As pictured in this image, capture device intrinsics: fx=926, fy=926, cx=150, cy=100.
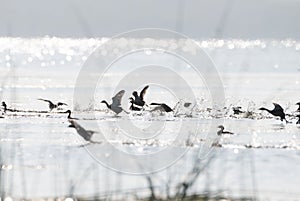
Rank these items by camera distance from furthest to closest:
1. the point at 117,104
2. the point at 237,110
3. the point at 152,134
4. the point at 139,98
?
1. the point at 139,98
2. the point at 237,110
3. the point at 117,104
4. the point at 152,134

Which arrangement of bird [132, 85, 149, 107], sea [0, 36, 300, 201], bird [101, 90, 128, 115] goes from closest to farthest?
sea [0, 36, 300, 201], bird [101, 90, 128, 115], bird [132, 85, 149, 107]

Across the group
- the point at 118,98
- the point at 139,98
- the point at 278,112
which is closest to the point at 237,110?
the point at 278,112

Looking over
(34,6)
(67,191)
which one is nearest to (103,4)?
(34,6)

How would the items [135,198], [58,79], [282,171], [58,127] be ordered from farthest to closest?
[58,79], [58,127], [282,171], [135,198]

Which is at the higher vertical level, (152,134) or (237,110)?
(237,110)

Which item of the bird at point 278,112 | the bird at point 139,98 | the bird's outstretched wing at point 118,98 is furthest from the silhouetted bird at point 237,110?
the bird's outstretched wing at point 118,98

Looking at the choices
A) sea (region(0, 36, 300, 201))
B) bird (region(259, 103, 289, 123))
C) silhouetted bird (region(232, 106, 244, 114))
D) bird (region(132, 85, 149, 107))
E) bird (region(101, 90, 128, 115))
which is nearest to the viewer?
A: sea (region(0, 36, 300, 201))

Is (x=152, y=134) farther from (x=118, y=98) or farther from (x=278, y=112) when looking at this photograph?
(x=278, y=112)

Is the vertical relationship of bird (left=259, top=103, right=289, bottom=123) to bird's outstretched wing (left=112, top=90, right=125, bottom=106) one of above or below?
below

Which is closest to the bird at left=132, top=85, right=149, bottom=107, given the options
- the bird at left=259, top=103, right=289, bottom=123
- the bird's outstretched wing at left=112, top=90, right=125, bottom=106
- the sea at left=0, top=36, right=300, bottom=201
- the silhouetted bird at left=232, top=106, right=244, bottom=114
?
the sea at left=0, top=36, right=300, bottom=201

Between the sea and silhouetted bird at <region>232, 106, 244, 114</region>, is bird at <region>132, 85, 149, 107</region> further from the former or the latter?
silhouetted bird at <region>232, 106, 244, 114</region>

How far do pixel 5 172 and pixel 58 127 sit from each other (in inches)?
263

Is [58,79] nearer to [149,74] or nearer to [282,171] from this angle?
[149,74]

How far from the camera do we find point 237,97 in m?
21.2
